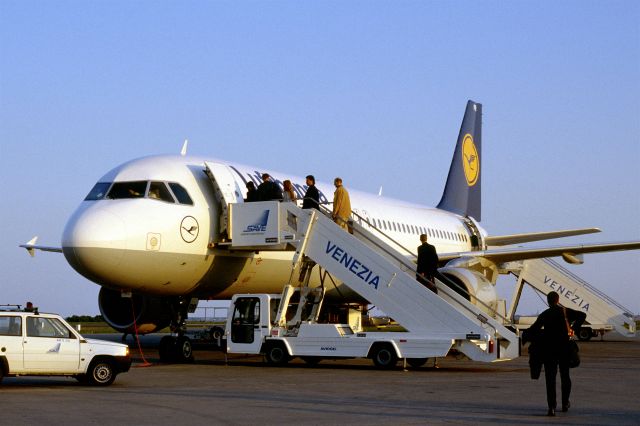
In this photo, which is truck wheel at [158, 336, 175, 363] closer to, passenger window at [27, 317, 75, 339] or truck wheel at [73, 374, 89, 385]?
truck wheel at [73, 374, 89, 385]

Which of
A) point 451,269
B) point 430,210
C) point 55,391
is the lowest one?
point 55,391

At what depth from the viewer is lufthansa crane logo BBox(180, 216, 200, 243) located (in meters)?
17.5

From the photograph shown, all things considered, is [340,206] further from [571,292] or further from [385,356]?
[571,292]

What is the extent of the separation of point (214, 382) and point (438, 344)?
13.3 feet

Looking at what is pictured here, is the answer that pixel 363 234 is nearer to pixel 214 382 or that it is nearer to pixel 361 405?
pixel 214 382

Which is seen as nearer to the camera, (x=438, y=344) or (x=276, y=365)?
(x=438, y=344)

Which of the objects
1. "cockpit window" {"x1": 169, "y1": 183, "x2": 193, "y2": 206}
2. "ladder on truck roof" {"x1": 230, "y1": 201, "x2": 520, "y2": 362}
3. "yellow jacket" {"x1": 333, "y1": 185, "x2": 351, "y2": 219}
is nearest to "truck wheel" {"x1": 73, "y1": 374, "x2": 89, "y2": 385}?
"cockpit window" {"x1": 169, "y1": 183, "x2": 193, "y2": 206}

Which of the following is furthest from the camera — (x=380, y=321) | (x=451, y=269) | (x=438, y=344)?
(x=380, y=321)

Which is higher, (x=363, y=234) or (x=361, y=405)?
(x=363, y=234)

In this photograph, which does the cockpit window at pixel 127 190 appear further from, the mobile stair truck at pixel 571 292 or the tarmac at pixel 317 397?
the mobile stair truck at pixel 571 292

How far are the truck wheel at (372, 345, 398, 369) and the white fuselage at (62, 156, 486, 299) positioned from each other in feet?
12.0

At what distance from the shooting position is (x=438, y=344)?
16.1 m

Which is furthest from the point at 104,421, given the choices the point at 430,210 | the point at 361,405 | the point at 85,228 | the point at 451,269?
the point at 430,210

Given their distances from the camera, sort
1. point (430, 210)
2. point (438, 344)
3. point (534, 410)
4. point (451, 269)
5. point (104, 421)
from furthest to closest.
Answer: point (430, 210)
point (451, 269)
point (438, 344)
point (534, 410)
point (104, 421)
